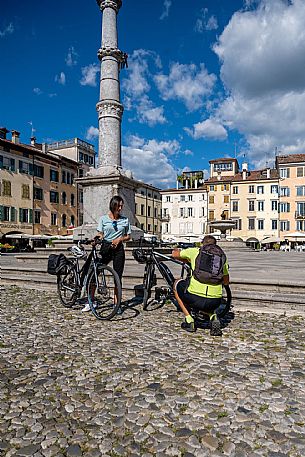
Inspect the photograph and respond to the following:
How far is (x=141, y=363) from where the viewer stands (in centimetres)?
348

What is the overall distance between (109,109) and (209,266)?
10.6 meters

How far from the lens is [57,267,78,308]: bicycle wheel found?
240 inches

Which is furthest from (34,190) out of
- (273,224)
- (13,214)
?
(273,224)

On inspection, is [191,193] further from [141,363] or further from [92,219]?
[141,363]

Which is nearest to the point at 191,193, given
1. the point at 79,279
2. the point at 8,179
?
the point at 8,179

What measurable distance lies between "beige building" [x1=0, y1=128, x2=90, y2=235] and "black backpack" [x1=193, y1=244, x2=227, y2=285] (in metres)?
38.9

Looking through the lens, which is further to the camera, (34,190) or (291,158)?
(291,158)

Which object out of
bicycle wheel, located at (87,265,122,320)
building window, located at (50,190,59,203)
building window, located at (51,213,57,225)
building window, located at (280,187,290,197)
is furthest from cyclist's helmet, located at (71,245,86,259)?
building window, located at (280,187,290,197)

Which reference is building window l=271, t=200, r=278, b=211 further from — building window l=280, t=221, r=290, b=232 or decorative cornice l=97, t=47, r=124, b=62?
decorative cornice l=97, t=47, r=124, b=62

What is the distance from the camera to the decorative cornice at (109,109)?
13.5 m

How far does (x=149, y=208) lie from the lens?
6612cm

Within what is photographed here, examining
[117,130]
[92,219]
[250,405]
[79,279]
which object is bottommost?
[250,405]

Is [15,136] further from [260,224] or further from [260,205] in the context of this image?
[260,224]

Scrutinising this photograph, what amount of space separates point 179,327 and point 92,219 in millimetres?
8766
